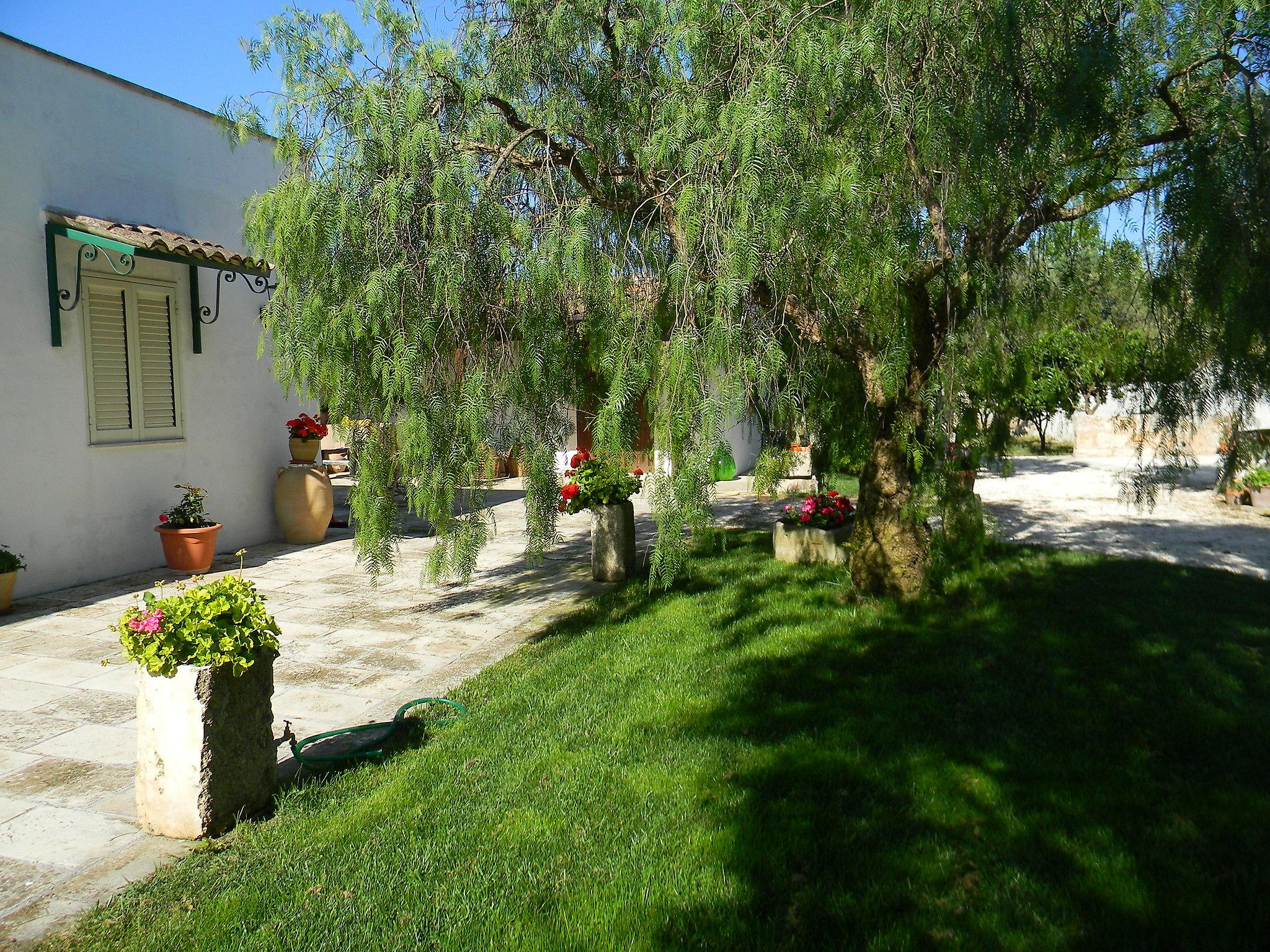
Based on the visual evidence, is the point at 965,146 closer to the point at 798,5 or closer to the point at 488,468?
the point at 798,5

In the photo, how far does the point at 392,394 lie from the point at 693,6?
2.97m

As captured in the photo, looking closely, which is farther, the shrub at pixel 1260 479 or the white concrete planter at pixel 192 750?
the shrub at pixel 1260 479

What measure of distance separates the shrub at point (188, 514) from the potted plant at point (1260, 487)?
13.2m

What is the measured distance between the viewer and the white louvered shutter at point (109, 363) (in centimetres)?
801

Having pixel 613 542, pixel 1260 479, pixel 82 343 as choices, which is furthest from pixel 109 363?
pixel 1260 479

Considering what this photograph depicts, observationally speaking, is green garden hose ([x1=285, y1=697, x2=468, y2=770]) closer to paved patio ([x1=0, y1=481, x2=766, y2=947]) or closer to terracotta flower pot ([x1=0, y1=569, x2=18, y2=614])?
paved patio ([x1=0, y1=481, x2=766, y2=947])

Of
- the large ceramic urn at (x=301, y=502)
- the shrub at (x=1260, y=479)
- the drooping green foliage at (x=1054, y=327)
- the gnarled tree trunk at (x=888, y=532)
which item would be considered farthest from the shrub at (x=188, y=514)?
the shrub at (x=1260, y=479)

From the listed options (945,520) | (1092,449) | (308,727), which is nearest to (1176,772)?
(945,520)

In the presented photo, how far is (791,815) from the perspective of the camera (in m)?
3.58

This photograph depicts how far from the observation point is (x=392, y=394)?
16.4 feet

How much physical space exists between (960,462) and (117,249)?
22.6 ft

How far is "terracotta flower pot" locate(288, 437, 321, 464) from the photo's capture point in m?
10.3

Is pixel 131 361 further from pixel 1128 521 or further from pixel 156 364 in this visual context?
pixel 1128 521

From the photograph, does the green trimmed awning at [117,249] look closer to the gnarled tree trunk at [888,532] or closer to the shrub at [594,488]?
the shrub at [594,488]
